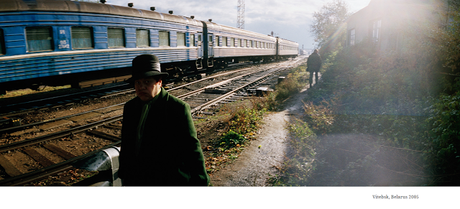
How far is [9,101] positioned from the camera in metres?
9.51

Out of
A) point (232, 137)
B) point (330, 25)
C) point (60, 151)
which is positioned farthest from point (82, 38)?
point (330, 25)

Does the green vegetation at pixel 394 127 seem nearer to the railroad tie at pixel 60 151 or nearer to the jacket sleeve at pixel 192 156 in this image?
the jacket sleeve at pixel 192 156

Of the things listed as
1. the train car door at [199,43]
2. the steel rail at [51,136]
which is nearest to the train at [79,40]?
the train car door at [199,43]

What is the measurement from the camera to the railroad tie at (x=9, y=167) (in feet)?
14.6

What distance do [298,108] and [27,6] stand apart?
9.17 m

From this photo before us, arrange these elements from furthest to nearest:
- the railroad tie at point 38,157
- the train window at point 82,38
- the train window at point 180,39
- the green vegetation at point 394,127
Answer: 1. the train window at point 180,39
2. the train window at point 82,38
3. the railroad tie at point 38,157
4. the green vegetation at point 394,127

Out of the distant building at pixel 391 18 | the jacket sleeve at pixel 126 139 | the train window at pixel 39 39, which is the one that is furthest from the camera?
the distant building at pixel 391 18

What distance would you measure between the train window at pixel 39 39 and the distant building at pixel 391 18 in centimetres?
1224

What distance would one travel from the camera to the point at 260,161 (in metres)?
4.95

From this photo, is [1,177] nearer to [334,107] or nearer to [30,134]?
[30,134]

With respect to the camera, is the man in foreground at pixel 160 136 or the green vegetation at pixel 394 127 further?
the green vegetation at pixel 394 127

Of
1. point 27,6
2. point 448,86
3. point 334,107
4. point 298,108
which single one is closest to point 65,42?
point 27,6

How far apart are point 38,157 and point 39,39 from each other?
Result: 5.01 m

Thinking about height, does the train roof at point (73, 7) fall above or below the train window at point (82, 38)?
above
